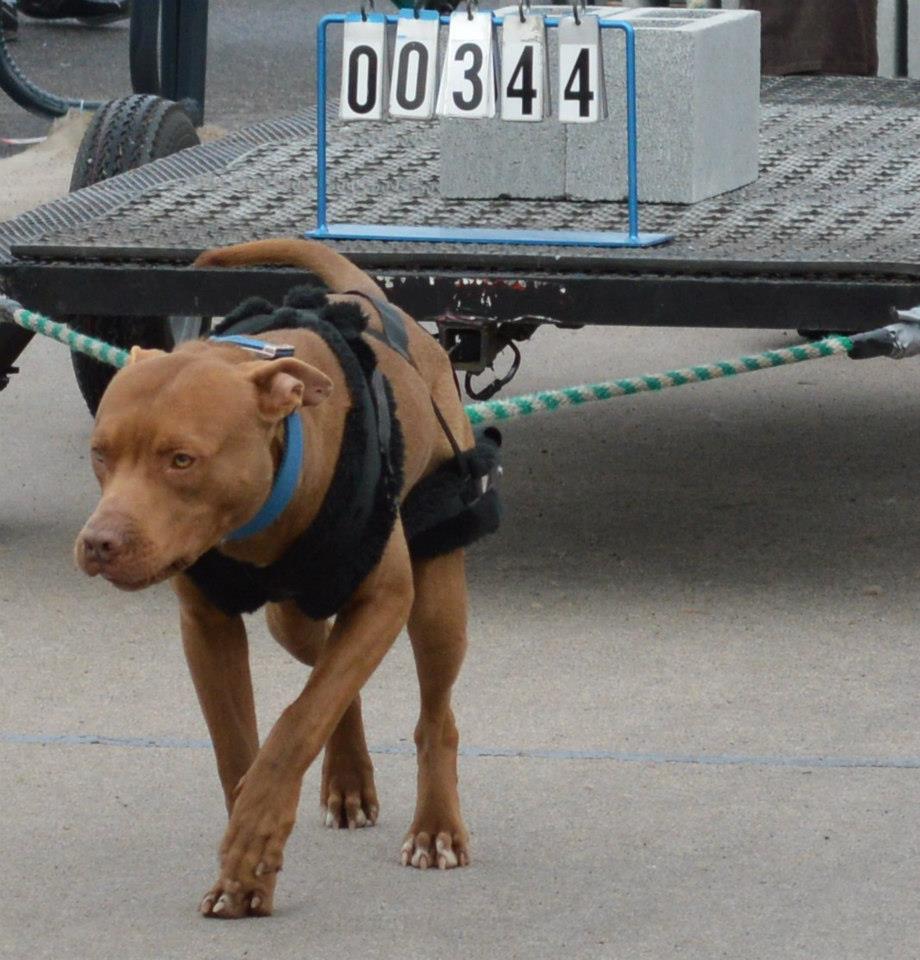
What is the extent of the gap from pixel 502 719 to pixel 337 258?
3.36 feet

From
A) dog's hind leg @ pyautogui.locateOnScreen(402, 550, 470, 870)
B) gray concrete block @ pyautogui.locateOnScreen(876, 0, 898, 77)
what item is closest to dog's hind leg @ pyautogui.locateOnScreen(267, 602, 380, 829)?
dog's hind leg @ pyautogui.locateOnScreen(402, 550, 470, 870)

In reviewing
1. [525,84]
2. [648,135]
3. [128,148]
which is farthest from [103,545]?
[128,148]

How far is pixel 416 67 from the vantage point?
5.15 metres

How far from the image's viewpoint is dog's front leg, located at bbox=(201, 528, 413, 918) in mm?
3252

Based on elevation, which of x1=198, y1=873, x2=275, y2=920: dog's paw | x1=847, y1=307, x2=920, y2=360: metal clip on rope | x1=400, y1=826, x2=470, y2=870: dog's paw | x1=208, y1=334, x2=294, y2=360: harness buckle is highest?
x1=208, y1=334, x2=294, y2=360: harness buckle

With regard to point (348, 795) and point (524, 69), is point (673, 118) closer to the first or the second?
point (524, 69)

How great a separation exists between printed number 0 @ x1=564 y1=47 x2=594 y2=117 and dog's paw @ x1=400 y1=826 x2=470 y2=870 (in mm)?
1984

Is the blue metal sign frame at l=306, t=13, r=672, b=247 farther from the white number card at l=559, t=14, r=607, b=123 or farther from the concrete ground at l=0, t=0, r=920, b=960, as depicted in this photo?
the concrete ground at l=0, t=0, r=920, b=960

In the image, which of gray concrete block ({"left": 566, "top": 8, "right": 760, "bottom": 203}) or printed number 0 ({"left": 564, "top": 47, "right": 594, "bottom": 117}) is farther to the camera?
gray concrete block ({"left": 566, "top": 8, "right": 760, "bottom": 203})

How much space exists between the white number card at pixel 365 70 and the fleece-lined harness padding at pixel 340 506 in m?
1.68

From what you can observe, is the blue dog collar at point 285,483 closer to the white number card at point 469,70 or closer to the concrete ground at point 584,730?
the concrete ground at point 584,730

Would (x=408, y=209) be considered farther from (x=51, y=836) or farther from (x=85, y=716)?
(x=51, y=836)

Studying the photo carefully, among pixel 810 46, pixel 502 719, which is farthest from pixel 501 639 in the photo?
pixel 810 46

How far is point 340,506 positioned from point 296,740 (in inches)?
13.7
